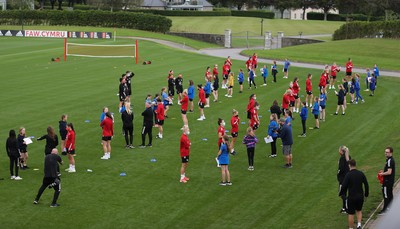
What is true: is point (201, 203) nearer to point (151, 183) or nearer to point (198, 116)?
point (151, 183)

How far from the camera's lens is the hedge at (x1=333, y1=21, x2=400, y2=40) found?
78625 millimetres

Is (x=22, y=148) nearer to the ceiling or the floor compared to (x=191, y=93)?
nearer to the floor

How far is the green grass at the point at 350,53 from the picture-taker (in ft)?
209

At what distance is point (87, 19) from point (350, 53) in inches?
1617

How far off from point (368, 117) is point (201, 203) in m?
17.8

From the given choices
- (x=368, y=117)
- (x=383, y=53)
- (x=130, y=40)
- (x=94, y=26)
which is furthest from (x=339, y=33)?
(x=368, y=117)

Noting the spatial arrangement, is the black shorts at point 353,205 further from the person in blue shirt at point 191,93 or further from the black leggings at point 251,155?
the person in blue shirt at point 191,93

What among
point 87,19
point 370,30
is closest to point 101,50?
point 87,19

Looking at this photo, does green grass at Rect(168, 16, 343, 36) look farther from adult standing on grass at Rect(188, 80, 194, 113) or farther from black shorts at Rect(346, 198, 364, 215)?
black shorts at Rect(346, 198, 364, 215)

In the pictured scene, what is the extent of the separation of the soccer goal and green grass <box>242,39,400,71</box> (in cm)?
1185

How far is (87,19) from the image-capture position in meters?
96.7

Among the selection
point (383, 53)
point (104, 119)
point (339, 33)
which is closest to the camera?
point (104, 119)

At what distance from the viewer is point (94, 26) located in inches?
3807

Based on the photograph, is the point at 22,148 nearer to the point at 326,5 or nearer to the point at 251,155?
the point at 251,155
